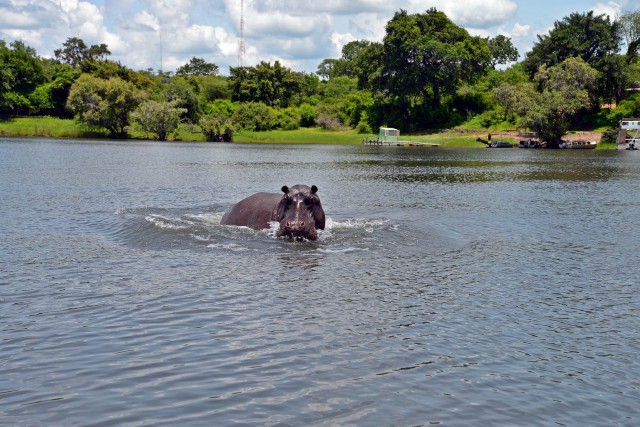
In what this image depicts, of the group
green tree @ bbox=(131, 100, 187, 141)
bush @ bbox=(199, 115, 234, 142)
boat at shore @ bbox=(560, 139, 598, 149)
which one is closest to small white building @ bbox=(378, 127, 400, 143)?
bush @ bbox=(199, 115, 234, 142)

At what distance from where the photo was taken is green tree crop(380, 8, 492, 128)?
12019 cm

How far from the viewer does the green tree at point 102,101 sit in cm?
11144

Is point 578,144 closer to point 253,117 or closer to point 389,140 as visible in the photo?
point 389,140

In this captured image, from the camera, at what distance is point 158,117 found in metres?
111

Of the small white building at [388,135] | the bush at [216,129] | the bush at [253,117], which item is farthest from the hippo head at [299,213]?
the bush at [253,117]

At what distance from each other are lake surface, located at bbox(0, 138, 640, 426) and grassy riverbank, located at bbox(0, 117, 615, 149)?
9115 centimetres

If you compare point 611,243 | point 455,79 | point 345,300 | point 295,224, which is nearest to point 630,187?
point 611,243

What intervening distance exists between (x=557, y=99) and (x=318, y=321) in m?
98.4

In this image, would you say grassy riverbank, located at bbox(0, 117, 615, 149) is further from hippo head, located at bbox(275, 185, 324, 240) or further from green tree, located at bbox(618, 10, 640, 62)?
hippo head, located at bbox(275, 185, 324, 240)

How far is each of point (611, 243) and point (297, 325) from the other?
42.2ft

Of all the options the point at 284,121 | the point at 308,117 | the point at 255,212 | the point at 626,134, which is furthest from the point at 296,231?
the point at 308,117

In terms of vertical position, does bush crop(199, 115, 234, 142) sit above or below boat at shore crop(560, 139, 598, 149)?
above

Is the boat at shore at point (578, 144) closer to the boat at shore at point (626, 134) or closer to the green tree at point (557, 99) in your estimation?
the green tree at point (557, 99)

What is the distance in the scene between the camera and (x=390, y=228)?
22594mm
